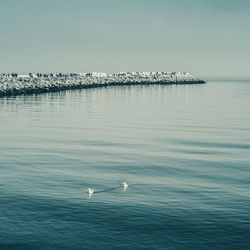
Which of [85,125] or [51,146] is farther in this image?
[85,125]

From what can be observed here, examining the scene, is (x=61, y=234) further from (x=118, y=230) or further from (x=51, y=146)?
(x=51, y=146)

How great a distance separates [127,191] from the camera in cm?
1355

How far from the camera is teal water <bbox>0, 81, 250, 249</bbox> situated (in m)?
9.99

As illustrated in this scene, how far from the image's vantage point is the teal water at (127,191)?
9992 mm

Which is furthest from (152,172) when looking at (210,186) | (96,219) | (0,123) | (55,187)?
(0,123)

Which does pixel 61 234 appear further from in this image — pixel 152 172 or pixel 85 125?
Result: pixel 85 125

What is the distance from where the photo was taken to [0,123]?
32094 mm

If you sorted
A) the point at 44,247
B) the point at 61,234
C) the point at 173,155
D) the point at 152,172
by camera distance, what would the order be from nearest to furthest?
the point at 44,247
the point at 61,234
the point at 152,172
the point at 173,155

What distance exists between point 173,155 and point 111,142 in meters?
4.80

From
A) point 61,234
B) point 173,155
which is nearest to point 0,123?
point 173,155

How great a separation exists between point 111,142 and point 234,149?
20.7ft

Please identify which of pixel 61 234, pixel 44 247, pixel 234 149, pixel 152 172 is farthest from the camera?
pixel 234 149

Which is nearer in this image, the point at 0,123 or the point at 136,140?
the point at 136,140

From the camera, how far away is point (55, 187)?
13938 millimetres
